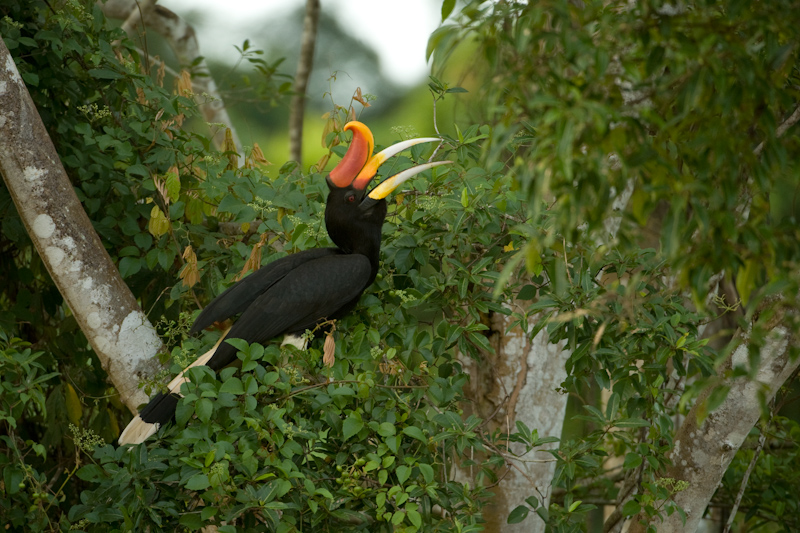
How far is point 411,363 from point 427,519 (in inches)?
18.9

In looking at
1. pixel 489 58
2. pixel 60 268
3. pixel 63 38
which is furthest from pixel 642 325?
pixel 63 38

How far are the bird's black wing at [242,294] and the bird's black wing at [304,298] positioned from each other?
0.03m

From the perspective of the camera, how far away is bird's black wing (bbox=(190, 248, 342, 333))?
236 centimetres

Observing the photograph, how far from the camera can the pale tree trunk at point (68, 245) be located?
2305mm

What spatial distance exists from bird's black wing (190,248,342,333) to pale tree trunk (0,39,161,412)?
197 millimetres

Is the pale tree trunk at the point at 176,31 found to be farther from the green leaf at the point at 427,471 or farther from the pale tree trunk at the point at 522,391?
the green leaf at the point at 427,471

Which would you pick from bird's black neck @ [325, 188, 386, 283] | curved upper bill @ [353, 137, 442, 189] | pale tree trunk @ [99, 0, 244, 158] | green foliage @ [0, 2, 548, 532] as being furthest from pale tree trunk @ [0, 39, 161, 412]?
pale tree trunk @ [99, 0, 244, 158]

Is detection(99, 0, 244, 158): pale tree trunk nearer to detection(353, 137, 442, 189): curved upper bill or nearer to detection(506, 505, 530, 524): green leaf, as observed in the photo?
detection(353, 137, 442, 189): curved upper bill

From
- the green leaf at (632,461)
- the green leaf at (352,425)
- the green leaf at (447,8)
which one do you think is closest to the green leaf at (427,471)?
the green leaf at (352,425)

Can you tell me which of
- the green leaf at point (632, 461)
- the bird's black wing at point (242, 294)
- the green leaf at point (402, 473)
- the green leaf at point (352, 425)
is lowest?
the green leaf at point (632, 461)

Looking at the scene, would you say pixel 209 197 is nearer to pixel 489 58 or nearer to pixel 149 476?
pixel 149 476

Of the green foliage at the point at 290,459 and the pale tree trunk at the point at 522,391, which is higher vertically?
the green foliage at the point at 290,459

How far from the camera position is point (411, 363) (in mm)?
2219

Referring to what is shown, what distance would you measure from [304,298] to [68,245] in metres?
0.72
